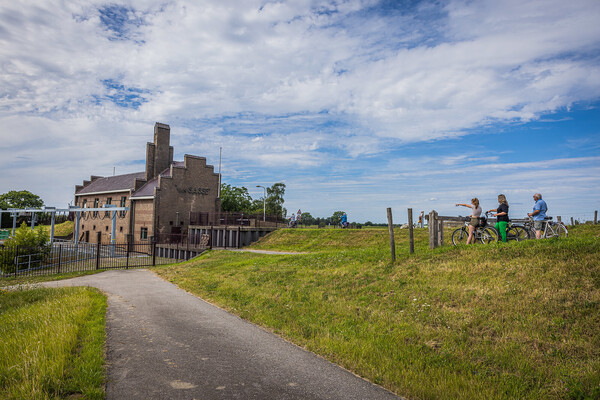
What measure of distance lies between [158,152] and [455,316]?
161 feet

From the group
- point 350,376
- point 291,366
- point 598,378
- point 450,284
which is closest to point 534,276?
point 450,284

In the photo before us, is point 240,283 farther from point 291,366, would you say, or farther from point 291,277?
point 291,366

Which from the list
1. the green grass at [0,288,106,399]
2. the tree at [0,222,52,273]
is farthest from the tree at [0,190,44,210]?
the green grass at [0,288,106,399]

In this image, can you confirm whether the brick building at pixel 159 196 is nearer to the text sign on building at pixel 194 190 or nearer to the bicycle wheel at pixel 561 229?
the text sign on building at pixel 194 190

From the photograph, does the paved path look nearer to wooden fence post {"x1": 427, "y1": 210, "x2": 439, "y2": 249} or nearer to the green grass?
the green grass

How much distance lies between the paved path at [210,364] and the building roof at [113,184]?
45094mm

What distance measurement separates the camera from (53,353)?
5.88m

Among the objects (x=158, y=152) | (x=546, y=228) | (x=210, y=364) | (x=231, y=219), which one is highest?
(x=158, y=152)

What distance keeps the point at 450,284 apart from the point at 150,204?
4134 centimetres

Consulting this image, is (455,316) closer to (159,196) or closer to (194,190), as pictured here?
(159,196)

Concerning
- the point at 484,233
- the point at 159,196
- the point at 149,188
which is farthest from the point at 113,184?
the point at 484,233

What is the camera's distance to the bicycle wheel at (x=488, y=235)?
44.5 ft

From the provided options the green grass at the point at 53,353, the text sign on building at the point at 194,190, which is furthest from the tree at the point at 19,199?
the green grass at the point at 53,353

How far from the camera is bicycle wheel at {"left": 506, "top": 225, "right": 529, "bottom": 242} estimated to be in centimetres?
1382
